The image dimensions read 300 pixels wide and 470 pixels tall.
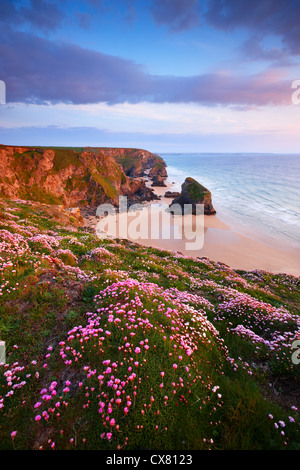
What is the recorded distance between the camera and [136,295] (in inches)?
263

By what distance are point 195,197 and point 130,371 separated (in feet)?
229

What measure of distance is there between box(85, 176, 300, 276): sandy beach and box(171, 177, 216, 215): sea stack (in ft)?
38.2

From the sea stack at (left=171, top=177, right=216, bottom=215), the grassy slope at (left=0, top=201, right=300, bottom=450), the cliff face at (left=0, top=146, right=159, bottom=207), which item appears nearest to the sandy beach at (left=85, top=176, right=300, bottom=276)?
the sea stack at (left=171, top=177, right=216, bottom=215)

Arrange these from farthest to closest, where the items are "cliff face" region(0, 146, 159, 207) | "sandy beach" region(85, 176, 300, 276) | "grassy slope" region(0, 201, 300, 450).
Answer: "cliff face" region(0, 146, 159, 207) < "sandy beach" region(85, 176, 300, 276) < "grassy slope" region(0, 201, 300, 450)

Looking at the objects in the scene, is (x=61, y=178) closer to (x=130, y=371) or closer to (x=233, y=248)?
(x=233, y=248)

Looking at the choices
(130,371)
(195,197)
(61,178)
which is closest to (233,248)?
(195,197)

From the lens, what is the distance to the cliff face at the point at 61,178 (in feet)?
224

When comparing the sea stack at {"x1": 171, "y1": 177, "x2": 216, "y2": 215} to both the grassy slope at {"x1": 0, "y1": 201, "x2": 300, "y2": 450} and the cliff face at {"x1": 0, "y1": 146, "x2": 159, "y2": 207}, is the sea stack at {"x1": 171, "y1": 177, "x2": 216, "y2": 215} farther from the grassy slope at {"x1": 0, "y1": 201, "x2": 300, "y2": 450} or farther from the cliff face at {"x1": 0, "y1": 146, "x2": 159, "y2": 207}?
the grassy slope at {"x1": 0, "y1": 201, "x2": 300, "y2": 450}

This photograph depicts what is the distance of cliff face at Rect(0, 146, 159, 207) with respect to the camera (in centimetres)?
6812

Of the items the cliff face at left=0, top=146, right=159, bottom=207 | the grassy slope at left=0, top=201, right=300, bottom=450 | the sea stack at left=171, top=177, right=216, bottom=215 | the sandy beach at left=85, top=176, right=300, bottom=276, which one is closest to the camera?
the grassy slope at left=0, top=201, right=300, bottom=450

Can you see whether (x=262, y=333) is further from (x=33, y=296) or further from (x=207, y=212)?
(x=207, y=212)

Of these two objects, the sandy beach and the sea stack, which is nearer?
the sandy beach

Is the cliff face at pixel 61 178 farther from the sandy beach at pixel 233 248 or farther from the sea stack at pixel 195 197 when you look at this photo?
the sandy beach at pixel 233 248

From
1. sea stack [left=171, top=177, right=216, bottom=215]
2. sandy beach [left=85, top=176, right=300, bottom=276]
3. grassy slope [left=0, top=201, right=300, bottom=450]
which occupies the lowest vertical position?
sandy beach [left=85, top=176, right=300, bottom=276]
